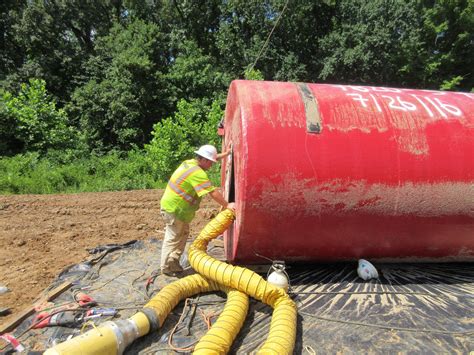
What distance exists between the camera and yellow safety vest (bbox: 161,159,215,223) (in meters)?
4.13

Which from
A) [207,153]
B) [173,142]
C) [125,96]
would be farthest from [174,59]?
[207,153]

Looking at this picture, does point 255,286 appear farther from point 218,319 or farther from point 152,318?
point 152,318

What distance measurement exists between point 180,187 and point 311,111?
171cm

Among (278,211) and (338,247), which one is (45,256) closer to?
(278,211)

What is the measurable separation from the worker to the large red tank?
0.36 m

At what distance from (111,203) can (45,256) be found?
3399 millimetres

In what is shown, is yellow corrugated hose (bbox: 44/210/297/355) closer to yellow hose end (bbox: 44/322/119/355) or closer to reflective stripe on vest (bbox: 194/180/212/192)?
yellow hose end (bbox: 44/322/119/355)

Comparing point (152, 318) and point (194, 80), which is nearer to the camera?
point (152, 318)

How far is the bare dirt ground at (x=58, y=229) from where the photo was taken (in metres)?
4.76

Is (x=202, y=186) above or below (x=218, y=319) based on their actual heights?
above

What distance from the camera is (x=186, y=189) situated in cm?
427

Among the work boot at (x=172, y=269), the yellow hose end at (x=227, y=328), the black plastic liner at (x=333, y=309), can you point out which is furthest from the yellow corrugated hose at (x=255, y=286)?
the work boot at (x=172, y=269)

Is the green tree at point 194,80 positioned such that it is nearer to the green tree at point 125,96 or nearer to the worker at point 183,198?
the green tree at point 125,96

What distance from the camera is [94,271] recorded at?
15.2 feet
